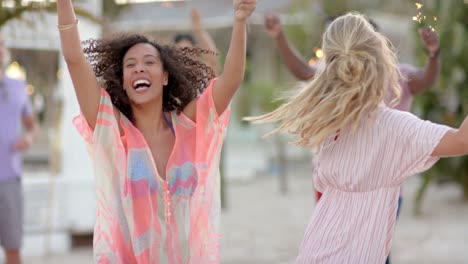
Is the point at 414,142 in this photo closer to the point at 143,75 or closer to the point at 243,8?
the point at 243,8

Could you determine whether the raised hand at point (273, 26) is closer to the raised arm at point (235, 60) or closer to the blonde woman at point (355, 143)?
the raised arm at point (235, 60)

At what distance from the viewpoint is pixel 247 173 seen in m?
18.7

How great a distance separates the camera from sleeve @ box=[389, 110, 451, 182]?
9.57 feet

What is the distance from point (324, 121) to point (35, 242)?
668cm

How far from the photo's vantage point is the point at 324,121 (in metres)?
3.07

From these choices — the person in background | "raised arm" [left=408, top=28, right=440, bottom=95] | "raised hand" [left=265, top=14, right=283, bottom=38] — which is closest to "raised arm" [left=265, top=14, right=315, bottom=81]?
"raised hand" [left=265, top=14, right=283, bottom=38]

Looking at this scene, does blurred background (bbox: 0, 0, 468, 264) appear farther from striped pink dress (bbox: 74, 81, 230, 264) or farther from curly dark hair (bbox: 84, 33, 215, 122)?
striped pink dress (bbox: 74, 81, 230, 264)

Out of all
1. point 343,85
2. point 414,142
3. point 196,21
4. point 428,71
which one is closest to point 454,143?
point 414,142

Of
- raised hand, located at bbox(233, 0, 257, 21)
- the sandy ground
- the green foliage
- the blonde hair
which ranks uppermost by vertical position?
raised hand, located at bbox(233, 0, 257, 21)

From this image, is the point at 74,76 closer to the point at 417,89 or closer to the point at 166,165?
the point at 166,165

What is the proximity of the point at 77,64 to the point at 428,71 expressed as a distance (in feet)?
7.47

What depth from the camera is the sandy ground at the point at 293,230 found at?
8.29 m

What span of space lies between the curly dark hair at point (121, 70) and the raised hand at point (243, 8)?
0.45 metres

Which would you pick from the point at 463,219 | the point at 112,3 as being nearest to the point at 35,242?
the point at 112,3
